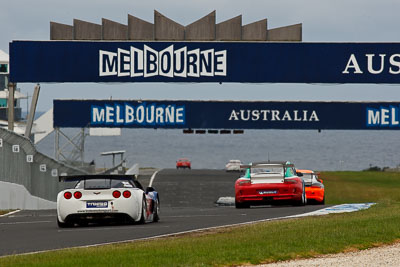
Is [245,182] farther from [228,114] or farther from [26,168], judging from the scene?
[228,114]

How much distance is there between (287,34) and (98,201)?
2479 cm

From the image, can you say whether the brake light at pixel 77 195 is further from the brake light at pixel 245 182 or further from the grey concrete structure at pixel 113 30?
the grey concrete structure at pixel 113 30

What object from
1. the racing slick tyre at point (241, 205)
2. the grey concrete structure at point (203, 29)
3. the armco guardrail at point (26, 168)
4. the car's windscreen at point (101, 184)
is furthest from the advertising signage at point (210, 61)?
the car's windscreen at point (101, 184)

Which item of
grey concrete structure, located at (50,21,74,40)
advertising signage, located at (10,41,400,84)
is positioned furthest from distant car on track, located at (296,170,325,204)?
grey concrete structure, located at (50,21,74,40)

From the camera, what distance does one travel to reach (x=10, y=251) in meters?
14.7

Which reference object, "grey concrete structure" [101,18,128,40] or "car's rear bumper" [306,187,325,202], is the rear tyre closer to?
"car's rear bumper" [306,187,325,202]

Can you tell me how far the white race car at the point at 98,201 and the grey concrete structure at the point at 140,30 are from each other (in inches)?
925

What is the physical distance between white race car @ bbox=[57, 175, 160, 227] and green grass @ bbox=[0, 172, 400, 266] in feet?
8.10

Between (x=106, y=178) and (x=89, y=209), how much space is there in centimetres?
78

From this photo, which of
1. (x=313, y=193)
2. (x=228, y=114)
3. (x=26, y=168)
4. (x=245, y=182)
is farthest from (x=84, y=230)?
(x=228, y=114)

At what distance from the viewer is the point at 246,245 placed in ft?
47.0

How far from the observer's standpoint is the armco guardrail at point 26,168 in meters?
31.7

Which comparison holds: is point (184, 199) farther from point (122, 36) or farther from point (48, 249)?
point (48, 249)

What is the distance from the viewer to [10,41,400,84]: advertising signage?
42.3 metres
